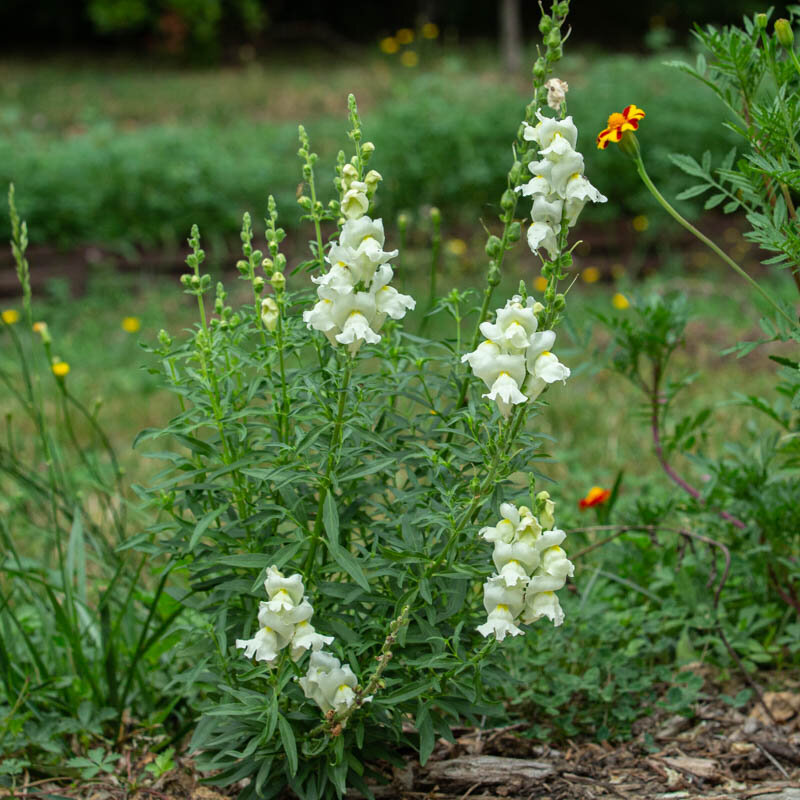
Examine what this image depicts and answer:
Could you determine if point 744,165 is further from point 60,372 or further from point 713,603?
point 60,372

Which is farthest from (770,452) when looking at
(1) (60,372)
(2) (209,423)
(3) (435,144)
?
(3) (435,144)

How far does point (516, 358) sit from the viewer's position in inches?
56.0

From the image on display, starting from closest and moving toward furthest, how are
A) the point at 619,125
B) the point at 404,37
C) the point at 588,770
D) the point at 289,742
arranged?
the point at 289,742 < the point at 619,125 < the point at 588,770 < the point at 404,37

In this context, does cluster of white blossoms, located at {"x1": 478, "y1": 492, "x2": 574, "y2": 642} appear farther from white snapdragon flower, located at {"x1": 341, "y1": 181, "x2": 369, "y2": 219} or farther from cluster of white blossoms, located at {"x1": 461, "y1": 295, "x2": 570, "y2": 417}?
white snapdragon flower, located at {"x1": 341, "y1": 181, "x2": 369, "y2": 219}

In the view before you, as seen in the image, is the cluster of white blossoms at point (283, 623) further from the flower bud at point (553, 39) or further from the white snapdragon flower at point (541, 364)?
the flower bud at point (553, 39)

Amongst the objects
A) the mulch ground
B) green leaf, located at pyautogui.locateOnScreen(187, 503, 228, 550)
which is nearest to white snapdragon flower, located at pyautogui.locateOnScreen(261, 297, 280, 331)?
green leaf, located at pyautogui.locateOnScreen(187, 503, 228, 550)

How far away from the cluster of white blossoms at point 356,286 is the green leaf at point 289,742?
0.59 meters

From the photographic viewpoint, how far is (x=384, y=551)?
1.56 meters

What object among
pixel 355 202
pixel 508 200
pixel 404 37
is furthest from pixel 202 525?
pixel 404 37

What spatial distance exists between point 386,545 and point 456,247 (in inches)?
163

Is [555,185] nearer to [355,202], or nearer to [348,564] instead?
[355,202]

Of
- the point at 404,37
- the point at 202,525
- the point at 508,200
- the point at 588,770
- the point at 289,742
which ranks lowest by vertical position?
the point at 588,770

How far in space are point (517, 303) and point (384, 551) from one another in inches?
17.3

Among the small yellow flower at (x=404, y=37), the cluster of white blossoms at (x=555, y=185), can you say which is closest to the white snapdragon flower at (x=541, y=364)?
the cluster of white blossoms at (x=555, y=185)
